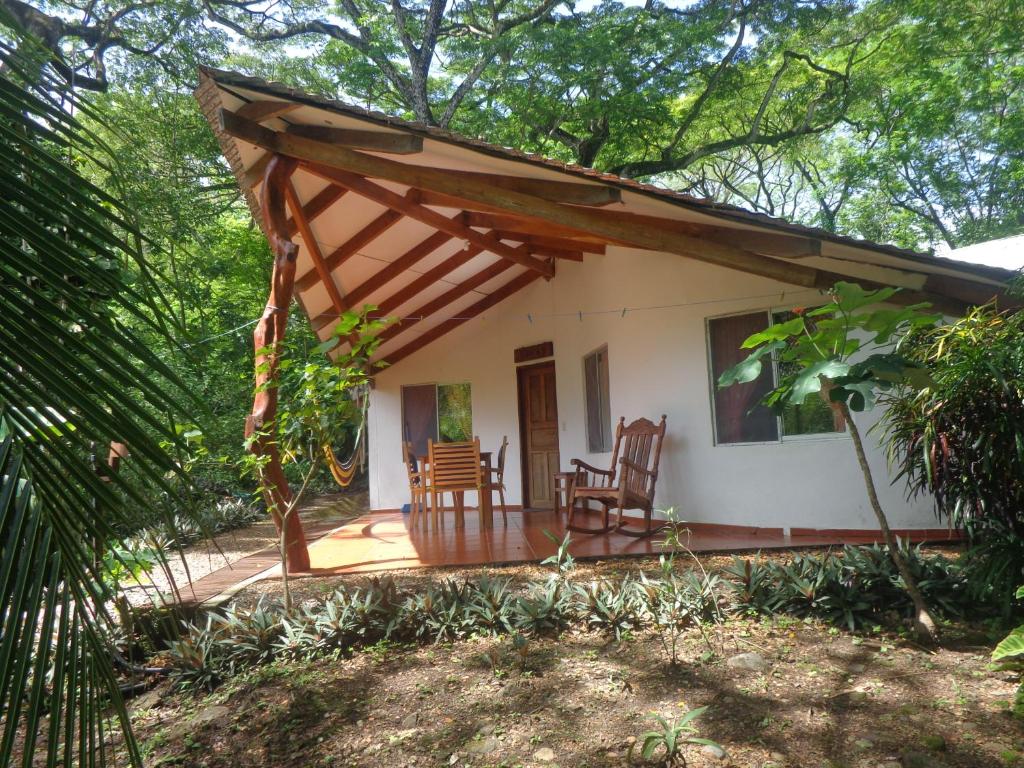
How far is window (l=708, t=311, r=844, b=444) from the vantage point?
5902mm

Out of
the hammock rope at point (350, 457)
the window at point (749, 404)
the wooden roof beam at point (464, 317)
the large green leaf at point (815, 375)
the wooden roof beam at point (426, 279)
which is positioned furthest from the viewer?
the wooden roof beam at point (464, 317)

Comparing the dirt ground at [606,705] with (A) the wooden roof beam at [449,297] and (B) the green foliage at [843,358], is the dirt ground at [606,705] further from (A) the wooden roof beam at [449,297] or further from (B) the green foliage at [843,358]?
(A) the wooden roof beam at [449,297]

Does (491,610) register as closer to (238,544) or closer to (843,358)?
(843,358)

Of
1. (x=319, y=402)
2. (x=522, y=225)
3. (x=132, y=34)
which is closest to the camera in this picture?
(x=319, y=402)

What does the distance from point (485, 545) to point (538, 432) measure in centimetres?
378

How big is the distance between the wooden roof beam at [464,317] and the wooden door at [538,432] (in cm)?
105

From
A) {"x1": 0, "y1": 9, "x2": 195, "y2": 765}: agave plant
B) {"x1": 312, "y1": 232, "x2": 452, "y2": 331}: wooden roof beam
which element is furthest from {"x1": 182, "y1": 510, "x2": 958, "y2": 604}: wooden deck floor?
{"x1": 0, "y1": 9, "x2": 195, "y2": 765}: agave plant

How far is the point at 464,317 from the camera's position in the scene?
10.4 m

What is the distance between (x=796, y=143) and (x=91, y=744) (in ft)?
50.1

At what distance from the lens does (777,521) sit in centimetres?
599

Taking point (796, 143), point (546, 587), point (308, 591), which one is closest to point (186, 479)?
point (546, 587)

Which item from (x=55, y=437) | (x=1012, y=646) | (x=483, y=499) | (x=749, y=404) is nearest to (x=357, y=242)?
(x=483, y=499)

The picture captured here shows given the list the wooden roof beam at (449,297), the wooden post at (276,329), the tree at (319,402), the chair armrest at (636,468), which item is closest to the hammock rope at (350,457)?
the tree at (319,402)

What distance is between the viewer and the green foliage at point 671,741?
94.7 inches
